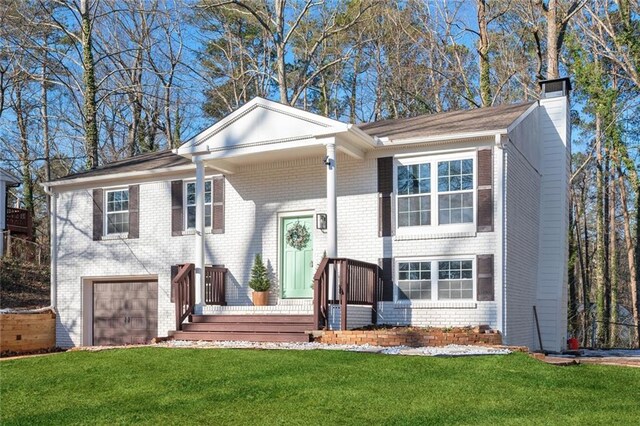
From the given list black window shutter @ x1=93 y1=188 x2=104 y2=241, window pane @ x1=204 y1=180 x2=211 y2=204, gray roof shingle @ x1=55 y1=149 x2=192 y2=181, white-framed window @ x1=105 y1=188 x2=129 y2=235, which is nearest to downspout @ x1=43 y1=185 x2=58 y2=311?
gray roof shingle @ x1=55 y1=149 x2=192 y2=181

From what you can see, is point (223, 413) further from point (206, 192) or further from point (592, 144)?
point (592, 144)

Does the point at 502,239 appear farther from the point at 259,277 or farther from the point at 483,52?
the point at 483,52

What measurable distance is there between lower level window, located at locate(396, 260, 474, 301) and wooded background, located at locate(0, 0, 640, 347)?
1103 centimetres

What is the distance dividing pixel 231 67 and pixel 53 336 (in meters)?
16.9

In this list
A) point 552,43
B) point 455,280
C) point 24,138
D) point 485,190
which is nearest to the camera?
point 485,190

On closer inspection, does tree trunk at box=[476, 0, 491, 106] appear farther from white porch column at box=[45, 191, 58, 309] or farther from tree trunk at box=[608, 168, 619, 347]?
white porch column at box=[45, 191, 58, 309]

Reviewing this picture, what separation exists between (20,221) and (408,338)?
2264 centimetres

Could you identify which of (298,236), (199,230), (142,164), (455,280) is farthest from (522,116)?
(142,164)

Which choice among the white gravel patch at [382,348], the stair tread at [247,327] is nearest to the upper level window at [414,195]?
the stair tread at [247,327]

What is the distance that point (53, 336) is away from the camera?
17.0 metres

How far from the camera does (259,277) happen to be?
1455 cm

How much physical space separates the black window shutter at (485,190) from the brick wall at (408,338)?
204cm

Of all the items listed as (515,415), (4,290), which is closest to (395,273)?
(515,415)

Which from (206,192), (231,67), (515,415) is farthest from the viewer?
(231,67)
